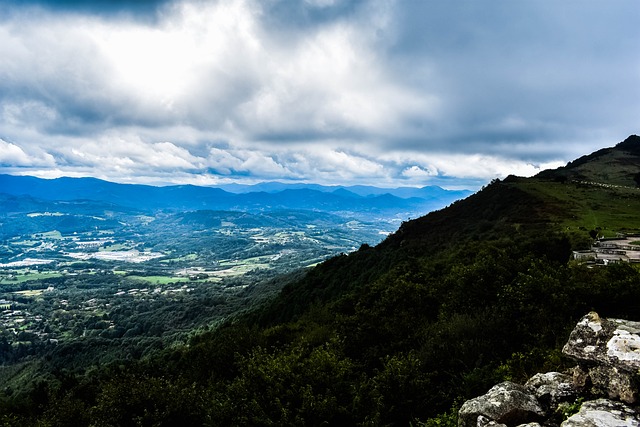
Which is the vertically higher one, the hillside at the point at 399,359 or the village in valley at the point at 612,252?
the village in valley at the point at 612,252

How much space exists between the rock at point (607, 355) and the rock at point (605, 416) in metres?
0.31

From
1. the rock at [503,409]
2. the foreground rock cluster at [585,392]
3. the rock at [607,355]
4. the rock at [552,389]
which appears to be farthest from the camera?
the rock at [552,389]

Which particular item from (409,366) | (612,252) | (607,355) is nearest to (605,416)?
(607,355)

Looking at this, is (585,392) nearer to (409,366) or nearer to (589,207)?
(409,366)

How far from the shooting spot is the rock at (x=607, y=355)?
8664 mm

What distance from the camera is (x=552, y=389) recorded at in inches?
407

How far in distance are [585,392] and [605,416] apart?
71.1 inches

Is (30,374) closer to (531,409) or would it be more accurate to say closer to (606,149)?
(531,409)

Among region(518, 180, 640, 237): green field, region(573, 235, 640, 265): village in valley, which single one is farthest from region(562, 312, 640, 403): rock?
region(518, 180, 640, 237): green field

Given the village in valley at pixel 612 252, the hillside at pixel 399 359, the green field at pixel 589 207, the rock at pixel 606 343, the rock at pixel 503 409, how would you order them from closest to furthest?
1. the rock at pixel 606 343
2. the rock at pixel 503 409
3. the hillside at pixel 399 359
4. the village in valley at pixel 612 252
5. the green field at pixel 589 207

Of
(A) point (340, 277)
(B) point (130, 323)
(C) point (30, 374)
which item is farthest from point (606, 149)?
(C) point (30, 374)

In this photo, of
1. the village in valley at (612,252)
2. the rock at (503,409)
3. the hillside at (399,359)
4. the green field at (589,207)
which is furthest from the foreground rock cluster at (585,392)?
the green field at (589,207)

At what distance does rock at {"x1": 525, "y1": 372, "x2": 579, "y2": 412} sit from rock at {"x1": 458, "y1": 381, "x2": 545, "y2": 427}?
0.35 meters

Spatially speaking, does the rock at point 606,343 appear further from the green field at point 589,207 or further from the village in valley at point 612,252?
the green field at point 589,207
